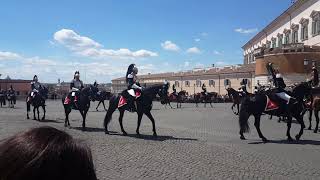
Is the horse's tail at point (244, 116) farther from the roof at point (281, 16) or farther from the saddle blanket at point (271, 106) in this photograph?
the roof at point (281, 16)

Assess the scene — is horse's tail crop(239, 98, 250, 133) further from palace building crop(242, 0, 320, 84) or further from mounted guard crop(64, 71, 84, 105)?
palace building crop(242, 0, 320, 84)

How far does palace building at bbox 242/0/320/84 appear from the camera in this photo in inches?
1939

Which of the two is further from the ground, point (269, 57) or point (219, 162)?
Answer: point (269, 57)

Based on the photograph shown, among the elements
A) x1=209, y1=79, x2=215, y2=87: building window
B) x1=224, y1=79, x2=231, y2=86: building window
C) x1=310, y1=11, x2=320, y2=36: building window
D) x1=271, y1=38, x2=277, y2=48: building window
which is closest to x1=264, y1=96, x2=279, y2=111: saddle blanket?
x1=310, y1=11, x2=320, y2=36: building window

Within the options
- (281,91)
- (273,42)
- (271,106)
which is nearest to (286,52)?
(273,42)

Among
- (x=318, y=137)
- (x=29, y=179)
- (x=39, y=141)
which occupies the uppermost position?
(x=39, y=141)

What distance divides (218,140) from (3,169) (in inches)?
585

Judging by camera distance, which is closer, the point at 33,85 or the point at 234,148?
the point at 234,148

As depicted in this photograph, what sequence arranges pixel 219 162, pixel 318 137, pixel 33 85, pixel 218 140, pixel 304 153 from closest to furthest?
pixel 219 162, pixel 304 153, pixel 218 140, pixel 318 137, pixel 33 85

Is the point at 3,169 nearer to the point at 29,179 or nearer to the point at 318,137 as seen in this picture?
the point at 29,179

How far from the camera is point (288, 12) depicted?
205 ft

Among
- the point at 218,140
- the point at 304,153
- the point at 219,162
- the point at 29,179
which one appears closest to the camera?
the point at 29,179

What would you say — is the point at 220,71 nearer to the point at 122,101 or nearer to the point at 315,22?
the point at 315,22

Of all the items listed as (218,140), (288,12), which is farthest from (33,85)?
(288,12)
